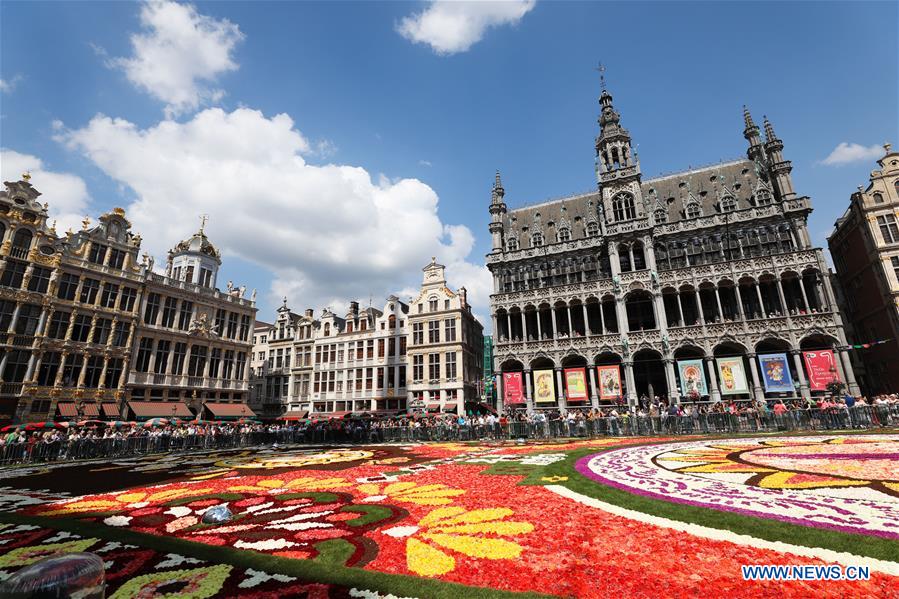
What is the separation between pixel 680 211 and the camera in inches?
1649

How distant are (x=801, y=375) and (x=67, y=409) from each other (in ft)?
188

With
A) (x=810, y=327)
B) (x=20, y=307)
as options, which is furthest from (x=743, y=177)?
(x=20, y=307)

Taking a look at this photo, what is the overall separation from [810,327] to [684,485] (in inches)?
1332

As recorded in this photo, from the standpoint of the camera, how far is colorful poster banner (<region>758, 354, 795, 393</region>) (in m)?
31.4

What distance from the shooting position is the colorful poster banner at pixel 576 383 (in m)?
36.6

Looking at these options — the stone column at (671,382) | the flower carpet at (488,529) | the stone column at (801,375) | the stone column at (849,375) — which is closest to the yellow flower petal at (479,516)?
the flower carpet at (488,529)

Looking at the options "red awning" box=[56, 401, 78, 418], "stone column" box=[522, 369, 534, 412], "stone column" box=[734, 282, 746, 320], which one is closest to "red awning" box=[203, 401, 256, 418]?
"red awning" box=[56, 401, 78, 418]

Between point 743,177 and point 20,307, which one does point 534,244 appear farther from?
point 20,307

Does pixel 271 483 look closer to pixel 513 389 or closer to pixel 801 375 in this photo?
pixel 513 389

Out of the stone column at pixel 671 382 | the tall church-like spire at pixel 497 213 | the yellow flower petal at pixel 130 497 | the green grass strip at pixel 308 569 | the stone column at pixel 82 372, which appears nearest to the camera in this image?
the green grass strip at pixel 308 569

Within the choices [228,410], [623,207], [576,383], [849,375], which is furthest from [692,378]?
[228,410]

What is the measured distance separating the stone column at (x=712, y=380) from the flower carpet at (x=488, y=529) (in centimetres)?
2316

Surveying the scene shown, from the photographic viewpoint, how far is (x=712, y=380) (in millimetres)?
33719

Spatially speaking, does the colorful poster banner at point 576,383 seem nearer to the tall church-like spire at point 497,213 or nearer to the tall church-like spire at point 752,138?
the tall church-like spire at point 497,213
